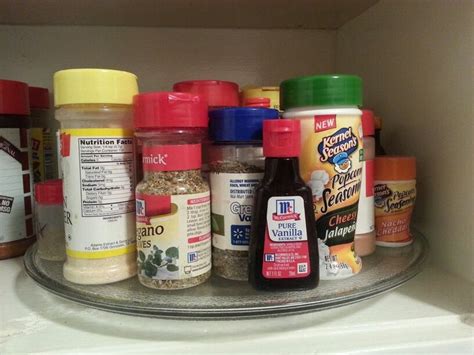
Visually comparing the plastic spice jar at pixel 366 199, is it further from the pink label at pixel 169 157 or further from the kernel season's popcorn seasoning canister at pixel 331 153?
the pink label at pixel 169 157

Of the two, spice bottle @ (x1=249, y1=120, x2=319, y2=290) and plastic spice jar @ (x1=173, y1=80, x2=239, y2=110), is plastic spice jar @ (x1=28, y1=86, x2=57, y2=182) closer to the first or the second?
plastic spice jar @ (x1=173, y1=80, x2=239, y2=110)

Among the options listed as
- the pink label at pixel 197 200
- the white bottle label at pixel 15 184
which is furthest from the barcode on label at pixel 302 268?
the white bottle label at pixel 15 184

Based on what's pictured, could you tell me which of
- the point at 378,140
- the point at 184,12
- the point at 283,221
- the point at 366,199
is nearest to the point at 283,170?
the point at 283,221

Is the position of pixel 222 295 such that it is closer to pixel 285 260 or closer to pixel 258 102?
pixel 285 260

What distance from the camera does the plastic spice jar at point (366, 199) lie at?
51cm

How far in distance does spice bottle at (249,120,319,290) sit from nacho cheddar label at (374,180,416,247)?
Answer: 0.17m

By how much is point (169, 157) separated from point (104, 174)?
7 cm

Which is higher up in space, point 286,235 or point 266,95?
point 266,95

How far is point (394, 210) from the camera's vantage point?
54 centimetres

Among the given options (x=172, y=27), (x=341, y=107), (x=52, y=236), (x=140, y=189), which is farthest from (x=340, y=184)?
(x=172, y=27)

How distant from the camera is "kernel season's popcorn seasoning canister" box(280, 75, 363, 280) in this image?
424 millimetres

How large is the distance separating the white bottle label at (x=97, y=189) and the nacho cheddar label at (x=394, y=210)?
295 millimetres

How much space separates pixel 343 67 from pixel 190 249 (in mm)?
508

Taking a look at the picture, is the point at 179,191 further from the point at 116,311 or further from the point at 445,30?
the point at 445,30
